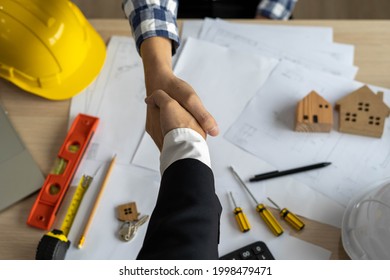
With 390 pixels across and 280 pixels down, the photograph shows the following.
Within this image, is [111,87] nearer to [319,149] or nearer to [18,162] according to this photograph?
[18,162]

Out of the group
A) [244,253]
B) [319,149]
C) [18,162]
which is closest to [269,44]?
[319,149]

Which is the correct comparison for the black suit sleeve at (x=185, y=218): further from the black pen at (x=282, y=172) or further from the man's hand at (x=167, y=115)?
the black pen at (x=282, y=172)

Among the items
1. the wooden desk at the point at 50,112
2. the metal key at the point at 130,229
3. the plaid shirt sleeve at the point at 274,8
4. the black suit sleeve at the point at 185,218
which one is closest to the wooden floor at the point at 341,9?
the plaid shirt sleeve at the point at 274,8

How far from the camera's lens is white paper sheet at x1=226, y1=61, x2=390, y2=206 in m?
0.75

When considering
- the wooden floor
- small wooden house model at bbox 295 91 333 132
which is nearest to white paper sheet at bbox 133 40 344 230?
small wooden house model at bbox 295 91 333 132

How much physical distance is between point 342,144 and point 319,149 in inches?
1.7

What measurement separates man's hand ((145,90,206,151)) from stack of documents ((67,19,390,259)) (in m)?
0.13

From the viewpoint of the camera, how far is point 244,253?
68 centimetres

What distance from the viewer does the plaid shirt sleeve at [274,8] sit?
3.43ft

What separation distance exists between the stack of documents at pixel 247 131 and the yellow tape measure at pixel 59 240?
13 millimetres

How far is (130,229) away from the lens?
718 millimetres

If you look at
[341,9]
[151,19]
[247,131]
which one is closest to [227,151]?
[247,131]

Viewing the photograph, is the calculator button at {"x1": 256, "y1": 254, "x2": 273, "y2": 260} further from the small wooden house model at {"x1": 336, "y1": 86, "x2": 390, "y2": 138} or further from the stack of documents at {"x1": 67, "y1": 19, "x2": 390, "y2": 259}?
the small wooden house model at {"x1": 336, "y1": 86, "x2": 390, "y2": 138}

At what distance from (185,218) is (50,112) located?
1.57 ft
